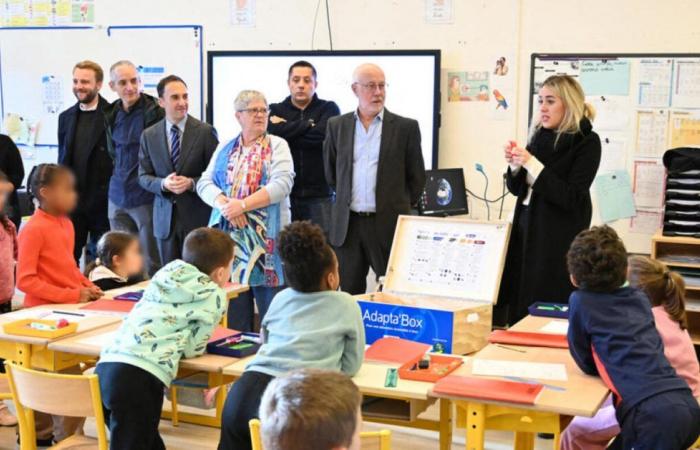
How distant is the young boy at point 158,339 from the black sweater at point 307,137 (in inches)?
78.2

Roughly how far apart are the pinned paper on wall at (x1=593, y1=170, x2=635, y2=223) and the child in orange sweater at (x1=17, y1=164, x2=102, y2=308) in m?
3.02

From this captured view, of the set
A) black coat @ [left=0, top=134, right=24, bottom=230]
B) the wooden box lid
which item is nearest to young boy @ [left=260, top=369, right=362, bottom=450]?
the wooden box lid

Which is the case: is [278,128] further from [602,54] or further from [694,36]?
[694,36]

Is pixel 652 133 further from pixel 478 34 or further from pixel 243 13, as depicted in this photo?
pixel 243 13

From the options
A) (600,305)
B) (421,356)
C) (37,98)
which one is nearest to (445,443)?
(421,356)

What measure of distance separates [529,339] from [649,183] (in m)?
2.51

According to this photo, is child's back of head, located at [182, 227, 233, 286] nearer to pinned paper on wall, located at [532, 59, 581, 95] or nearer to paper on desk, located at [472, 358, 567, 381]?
paper on desk, located at [472, 358, 567, 381]

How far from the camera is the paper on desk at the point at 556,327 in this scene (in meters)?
3.30

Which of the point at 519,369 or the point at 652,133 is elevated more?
the point at 652,133

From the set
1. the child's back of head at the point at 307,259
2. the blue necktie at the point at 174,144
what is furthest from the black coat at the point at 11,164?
the child's back of head at the point at 307,259

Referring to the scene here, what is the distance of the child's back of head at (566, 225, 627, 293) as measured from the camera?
274cm

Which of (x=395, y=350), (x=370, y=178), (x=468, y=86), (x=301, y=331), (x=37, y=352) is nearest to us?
(x=301, y=331)

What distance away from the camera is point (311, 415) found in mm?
1466

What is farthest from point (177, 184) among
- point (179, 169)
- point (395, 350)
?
point (395, 350)
